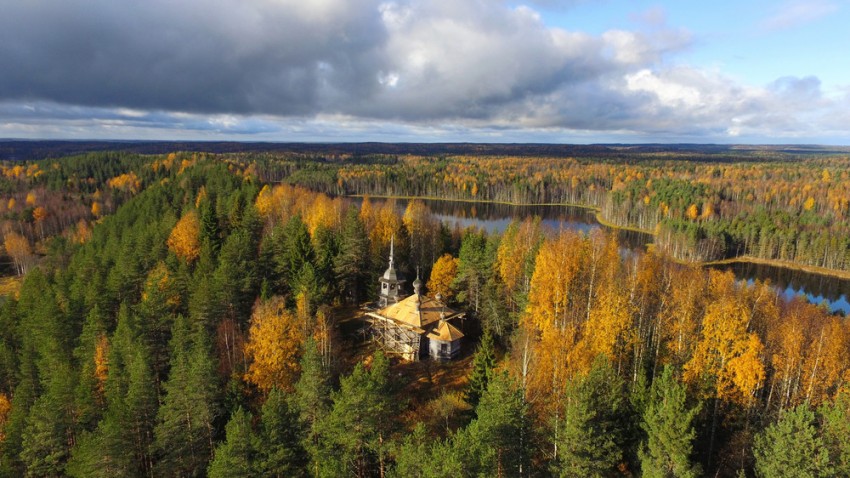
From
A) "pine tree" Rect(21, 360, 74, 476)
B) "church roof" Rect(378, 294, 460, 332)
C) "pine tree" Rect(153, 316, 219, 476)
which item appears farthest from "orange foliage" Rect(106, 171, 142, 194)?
"pine tree" Rect(153, 316, 219, 476)

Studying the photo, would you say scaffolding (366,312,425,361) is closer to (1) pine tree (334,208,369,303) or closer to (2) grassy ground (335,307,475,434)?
(2) grassy ground (335,307,475,434)

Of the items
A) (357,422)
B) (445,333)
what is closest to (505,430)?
(357,422)

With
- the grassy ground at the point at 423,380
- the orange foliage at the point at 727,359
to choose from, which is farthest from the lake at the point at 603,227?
the orange foliage at the point at 727,359

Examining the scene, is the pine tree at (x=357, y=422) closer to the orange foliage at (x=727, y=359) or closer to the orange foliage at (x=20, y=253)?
the orange foliage at (x=727, y=359)

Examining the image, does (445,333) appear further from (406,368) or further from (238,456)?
(238,456)

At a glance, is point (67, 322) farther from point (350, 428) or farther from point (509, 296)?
point (509, 296)
